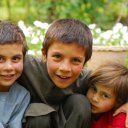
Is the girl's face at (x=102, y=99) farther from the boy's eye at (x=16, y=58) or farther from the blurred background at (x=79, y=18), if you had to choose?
the blurred background at (x=79, y=18)

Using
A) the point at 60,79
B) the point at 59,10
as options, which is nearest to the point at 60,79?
the point at 60,79

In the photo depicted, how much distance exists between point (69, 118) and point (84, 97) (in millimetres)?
175

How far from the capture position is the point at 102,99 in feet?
10.3

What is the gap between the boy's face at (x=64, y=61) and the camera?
293 centimetres

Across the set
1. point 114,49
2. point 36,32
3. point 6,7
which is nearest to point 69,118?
point 114,49

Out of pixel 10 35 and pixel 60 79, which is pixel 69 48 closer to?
→ pixel 60 79

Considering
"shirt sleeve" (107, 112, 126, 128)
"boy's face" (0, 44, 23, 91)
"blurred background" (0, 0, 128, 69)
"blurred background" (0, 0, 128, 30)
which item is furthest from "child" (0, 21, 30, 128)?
"blurred background" (0, 0, 128, 30)

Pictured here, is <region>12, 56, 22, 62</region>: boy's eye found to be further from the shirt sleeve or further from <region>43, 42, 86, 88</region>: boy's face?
the shirt sleeve

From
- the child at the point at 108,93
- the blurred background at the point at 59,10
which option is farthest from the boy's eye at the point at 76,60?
the blurred background at the point at 59,10

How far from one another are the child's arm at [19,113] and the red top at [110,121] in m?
0.50

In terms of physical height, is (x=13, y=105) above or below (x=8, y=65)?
below

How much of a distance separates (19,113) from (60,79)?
0.34 metres

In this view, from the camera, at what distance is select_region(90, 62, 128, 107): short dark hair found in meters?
3.12

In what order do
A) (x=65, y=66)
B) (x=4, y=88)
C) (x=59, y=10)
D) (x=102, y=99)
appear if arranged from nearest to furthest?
(x=65, y=66) < (x=4, y=88) < (x=102, y=99) < (x=59, y=10)
